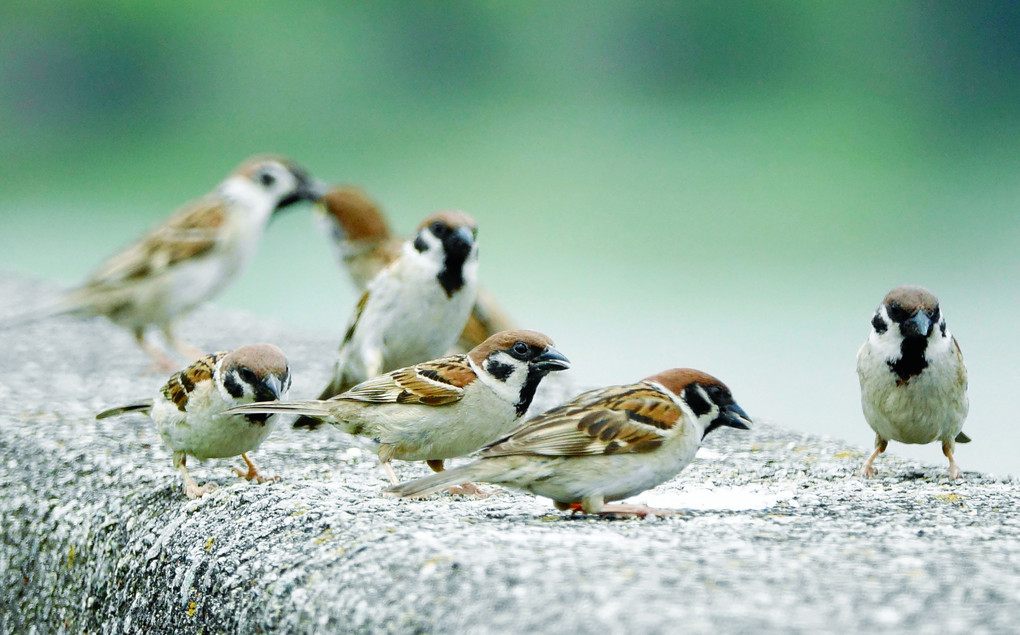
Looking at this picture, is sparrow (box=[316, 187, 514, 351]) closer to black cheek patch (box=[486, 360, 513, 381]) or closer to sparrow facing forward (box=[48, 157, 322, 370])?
sparrow facing forward (box=[48, 157, 322, 370])

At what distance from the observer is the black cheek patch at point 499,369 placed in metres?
3.66

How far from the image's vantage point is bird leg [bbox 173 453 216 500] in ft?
12.0

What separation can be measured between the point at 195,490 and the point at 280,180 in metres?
3.48

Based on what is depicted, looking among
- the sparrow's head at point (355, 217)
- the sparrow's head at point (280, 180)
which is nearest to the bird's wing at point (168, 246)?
the sparrow's head at point (280, 180)

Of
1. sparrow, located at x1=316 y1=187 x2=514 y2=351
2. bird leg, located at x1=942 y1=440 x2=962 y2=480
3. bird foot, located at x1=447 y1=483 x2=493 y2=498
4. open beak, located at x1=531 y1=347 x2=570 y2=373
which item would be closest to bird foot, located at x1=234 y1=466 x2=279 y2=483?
bird foot, located at x1=447 y1=483 x2=493 y2=498

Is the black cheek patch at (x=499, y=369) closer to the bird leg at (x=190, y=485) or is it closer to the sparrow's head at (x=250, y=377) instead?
the sparrow's head at (x=250, y=377)

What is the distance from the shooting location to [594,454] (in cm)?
319

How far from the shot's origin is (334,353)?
711 cm

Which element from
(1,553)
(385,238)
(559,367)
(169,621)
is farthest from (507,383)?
(385,238)

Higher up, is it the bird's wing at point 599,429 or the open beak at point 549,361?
the open beak at point 549,361

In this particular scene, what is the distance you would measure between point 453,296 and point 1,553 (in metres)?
1.94

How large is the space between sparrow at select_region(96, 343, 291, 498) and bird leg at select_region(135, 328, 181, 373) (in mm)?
2526

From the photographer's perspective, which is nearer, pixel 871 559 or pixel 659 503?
pixel 871 559

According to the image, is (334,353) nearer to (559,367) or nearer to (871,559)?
(559,367)
